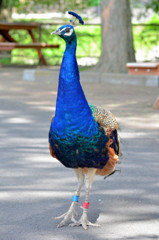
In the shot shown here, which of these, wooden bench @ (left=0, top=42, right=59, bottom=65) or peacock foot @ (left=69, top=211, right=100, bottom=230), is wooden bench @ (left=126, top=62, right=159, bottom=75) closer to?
wooden bench @ (left=0, top=42, right=59, bottom=65)

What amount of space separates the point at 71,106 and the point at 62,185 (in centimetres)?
162

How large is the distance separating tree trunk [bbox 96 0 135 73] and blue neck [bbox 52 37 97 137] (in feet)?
33.5

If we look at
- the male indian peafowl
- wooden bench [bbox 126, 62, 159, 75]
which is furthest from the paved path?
wooden bench [bbox 126, 62, 159, 75]

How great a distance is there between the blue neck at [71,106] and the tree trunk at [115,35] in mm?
10210

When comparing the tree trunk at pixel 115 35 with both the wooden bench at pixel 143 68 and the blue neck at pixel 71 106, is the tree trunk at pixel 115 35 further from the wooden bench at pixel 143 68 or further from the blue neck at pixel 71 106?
the blue neck at pixel 71 106

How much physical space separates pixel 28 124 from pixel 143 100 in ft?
10.7

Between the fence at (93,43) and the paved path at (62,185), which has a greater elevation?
the fence at (93,43)

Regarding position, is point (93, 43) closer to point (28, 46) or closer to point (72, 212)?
point (28, 46)

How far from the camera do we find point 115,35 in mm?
14172

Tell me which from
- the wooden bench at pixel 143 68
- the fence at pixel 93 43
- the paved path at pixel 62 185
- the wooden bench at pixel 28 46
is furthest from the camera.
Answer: the fence at pixel 93 43

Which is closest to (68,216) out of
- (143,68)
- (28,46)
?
(143,68)

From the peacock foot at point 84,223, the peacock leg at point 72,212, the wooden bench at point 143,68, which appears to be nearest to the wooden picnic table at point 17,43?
the wooden bench at point 143,68

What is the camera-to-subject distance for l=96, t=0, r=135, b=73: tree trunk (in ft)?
46.3

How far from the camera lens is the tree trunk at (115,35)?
14.1m
